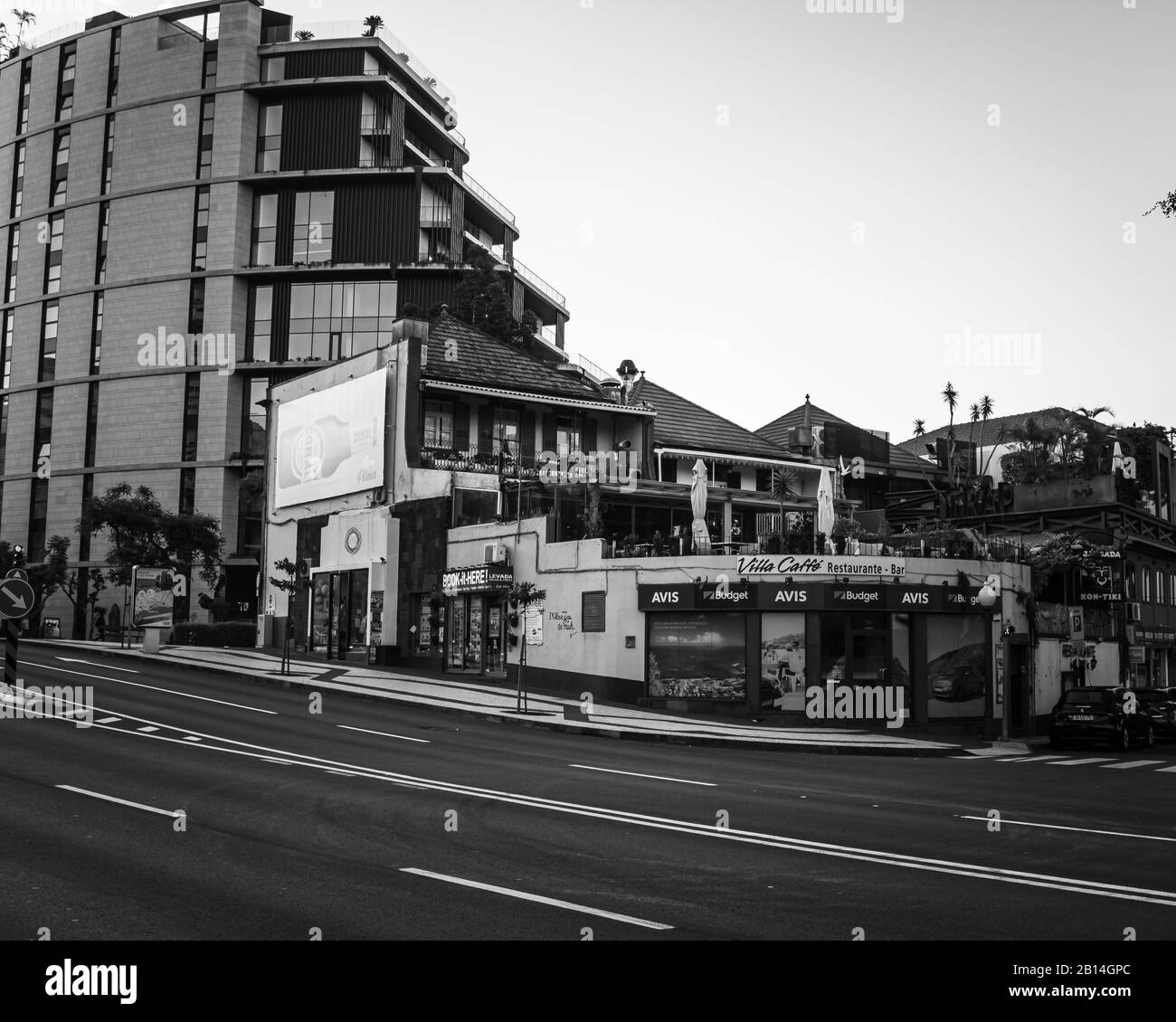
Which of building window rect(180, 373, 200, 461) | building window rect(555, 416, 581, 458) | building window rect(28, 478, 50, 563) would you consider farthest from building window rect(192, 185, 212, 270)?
building window rect(555, 416, 581, 458)

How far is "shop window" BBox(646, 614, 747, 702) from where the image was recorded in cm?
2945

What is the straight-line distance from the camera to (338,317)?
225 ft

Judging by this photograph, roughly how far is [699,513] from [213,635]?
27.4m

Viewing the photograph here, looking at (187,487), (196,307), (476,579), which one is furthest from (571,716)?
(196,307)

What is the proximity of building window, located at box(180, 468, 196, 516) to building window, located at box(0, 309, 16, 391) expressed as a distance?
1951 centimetres

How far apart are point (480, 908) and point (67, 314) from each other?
7732 cm

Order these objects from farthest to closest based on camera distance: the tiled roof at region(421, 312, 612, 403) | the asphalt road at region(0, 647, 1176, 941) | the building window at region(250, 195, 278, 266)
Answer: the building window at region(250, 195, 278, 266), the tiled roof at region(421, 312, 612, 403), the asphalt road at region(0, 647, 1176, 941)

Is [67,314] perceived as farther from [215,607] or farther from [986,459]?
[986,459]

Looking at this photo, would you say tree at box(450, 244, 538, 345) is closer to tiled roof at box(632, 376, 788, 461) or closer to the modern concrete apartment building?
the modern concrete apartment building

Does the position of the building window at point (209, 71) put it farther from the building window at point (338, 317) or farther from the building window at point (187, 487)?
the building window at point (187, 487)

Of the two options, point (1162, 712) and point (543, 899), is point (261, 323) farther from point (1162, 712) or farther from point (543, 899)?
point (543, 899)

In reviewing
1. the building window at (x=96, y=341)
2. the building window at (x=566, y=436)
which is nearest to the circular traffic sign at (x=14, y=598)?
the building window at (x=566, y=436)

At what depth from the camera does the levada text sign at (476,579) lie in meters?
33.9
